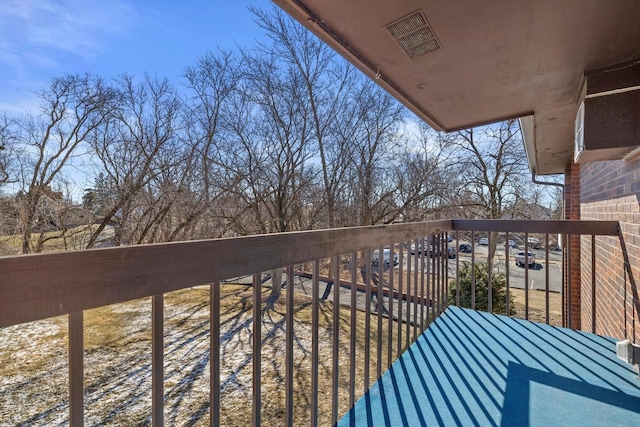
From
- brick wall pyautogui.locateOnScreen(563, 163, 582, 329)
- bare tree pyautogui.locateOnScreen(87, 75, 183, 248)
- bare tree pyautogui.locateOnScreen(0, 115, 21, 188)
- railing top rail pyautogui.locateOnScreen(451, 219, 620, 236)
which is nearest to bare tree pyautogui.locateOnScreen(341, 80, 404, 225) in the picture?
bare tree pyautogui.locateOnScreen(87, 75, 183, 248)

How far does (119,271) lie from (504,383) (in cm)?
215

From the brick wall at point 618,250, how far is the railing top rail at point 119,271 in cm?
226

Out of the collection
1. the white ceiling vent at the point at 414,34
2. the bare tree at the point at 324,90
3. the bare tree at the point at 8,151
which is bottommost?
the white ceiling vent at the point at 414,34

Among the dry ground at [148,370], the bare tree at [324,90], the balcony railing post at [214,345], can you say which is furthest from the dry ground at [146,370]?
the bare tree at [324,90]

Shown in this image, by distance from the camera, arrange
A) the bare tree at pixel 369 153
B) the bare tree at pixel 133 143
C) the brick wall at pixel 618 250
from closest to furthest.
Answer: the brick wall at pixel 618 250
the bare tree at pixel 133 143
the bare tree at pixel 369 153

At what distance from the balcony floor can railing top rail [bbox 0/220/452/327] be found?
111 centimetres

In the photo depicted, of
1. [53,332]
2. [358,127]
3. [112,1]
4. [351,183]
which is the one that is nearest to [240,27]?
[112,1]

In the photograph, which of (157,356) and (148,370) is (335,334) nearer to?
(157,356)

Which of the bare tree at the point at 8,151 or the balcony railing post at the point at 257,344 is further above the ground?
the bare tree at the point at 8,151

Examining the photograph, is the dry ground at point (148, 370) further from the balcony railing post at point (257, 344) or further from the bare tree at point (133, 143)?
the bare tree at point (133, 143)

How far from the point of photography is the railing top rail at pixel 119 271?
53 centimetres

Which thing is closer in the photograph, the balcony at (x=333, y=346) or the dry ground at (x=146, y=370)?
the balcony at (x=333, y=346)

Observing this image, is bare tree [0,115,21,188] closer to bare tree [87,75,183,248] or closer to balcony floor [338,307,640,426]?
bare tree [87,75,183,248]

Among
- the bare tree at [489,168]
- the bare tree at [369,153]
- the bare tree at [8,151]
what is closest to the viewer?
the bare tree at [8,151]
